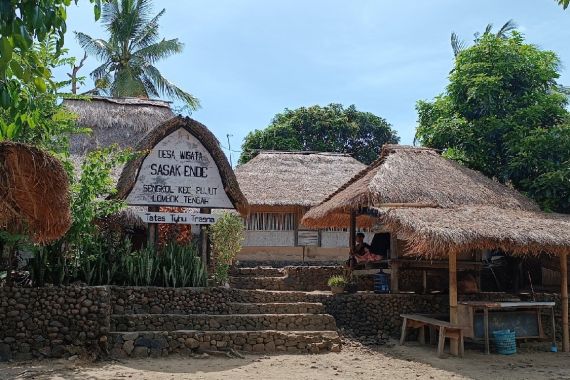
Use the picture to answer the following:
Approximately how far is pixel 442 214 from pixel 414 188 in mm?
2080

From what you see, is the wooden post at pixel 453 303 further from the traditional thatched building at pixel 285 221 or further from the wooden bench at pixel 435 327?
the traditional thatched building at pixel 285 221

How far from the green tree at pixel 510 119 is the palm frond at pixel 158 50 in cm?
1373

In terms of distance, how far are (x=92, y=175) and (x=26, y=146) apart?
17.9 feet

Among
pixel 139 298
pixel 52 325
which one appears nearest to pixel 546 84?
pixel 139 298

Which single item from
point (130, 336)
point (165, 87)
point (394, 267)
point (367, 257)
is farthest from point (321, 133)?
point (130, 336)

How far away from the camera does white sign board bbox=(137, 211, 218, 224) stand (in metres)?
12.9

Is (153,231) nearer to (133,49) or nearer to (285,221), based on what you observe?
(285,221)

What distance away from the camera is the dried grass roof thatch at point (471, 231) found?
1142 cm

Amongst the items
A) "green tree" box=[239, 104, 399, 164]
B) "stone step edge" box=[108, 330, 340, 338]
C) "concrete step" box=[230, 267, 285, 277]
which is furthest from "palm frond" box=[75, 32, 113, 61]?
"stone step edge" box=[108, 330, 340, 338]

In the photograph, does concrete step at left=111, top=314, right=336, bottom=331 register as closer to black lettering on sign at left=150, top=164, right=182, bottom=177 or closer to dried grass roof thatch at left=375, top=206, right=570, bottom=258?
dried grass roof thatch at left=375, top=206, right=570, bottom=258

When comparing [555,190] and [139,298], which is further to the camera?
[555,190]

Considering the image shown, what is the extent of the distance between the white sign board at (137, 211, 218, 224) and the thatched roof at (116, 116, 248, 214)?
0.64m

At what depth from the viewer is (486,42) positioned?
17750 mm

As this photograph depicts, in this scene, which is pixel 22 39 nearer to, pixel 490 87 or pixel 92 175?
pixel 92 175
